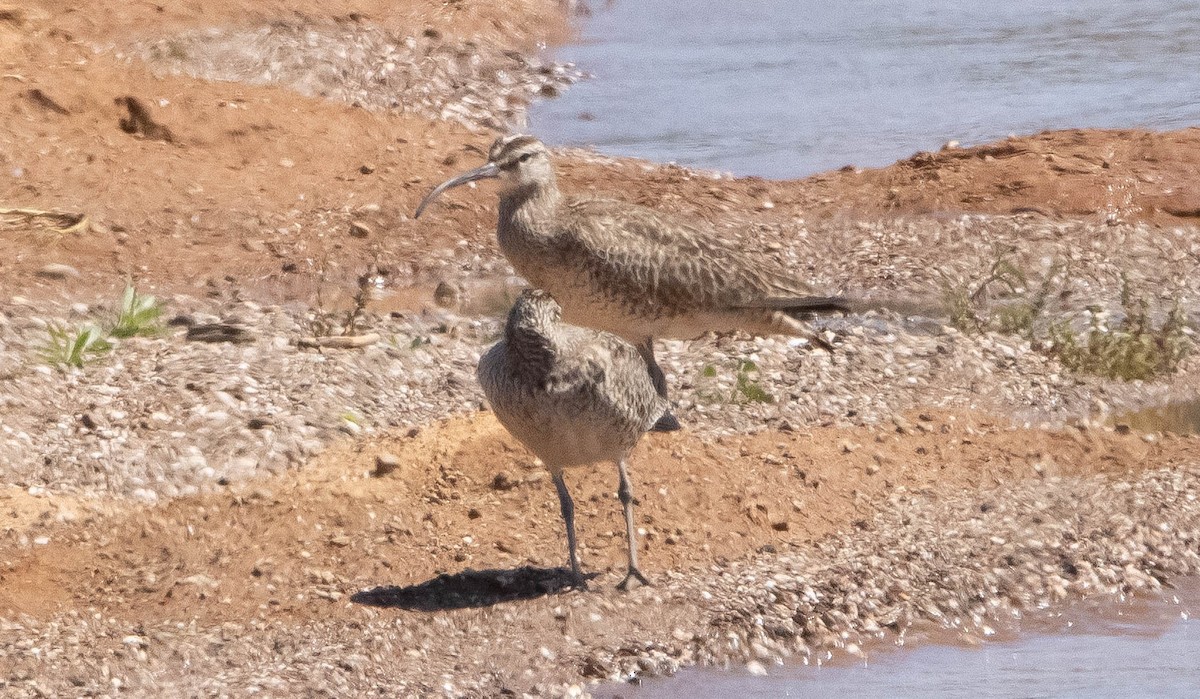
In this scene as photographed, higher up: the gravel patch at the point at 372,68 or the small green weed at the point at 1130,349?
the small green weed at the point at 1130,349

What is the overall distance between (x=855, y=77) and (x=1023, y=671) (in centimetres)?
1196

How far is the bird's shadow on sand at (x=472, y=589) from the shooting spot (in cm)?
731

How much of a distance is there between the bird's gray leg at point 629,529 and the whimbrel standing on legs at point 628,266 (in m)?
1.29

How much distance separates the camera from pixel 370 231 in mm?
12961

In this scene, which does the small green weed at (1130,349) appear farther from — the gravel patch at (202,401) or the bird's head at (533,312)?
the bird's head at (533,312)

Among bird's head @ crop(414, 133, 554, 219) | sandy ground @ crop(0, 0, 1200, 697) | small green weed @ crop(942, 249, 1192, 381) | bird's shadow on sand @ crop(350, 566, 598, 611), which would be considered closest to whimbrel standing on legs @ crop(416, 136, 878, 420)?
bird's head @ crop(414, 133, 554, 219)

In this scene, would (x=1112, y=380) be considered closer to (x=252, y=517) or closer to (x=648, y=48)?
(x=252, y=517)

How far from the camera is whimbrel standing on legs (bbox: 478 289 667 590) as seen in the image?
7.18 metres

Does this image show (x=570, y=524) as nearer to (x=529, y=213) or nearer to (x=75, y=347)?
(x=529, y=213)

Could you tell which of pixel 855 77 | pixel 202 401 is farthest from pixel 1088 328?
pixel 855 77

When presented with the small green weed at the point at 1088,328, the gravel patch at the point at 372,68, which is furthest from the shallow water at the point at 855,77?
the small green weed at the point at 1088,328

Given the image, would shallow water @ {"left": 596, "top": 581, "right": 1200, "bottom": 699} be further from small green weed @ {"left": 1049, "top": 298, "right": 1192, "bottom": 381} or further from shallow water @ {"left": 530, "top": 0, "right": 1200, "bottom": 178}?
shallow water @ {"left": 530, "top": 0, "right": 1200, "bottom": 178}

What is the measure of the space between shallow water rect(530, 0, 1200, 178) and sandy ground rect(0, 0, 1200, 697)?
144 centimetres

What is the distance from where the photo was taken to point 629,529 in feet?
24.5
